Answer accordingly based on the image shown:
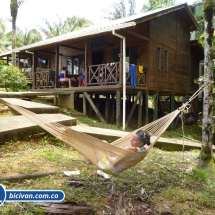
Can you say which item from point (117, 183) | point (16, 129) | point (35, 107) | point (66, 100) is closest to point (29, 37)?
point (66, 100)

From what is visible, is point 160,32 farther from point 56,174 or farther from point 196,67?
point 56,174

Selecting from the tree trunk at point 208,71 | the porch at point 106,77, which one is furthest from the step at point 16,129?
the porch at point 106,77

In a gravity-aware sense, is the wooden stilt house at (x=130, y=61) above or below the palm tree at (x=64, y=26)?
below

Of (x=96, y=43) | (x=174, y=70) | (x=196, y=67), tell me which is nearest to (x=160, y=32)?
(x=174, y=70)

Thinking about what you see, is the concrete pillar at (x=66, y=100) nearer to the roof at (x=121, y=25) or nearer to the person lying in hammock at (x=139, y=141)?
the roof at (x=121, y=25)

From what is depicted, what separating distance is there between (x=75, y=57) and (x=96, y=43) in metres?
2.02

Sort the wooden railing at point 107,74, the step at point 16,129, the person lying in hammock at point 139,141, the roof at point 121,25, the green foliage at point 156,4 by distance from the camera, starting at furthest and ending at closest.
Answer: the green foliage at point 156,4 < the wooden railing at point 107,74 < the roof at point 121,25 < the step at point 16,129 < the person lying in hammock at point 139,141

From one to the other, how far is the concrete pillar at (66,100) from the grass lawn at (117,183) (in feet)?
16.5

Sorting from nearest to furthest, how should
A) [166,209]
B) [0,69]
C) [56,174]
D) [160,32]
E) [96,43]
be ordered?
1. [166,209]
2. [56,174]
3. [0,69]
4. [160,32]
5. [96,43]

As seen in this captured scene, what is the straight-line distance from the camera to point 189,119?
1302cm

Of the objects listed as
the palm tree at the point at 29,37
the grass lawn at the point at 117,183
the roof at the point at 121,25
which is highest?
the palm tree at the point at 29,37

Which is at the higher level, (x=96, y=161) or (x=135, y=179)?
(x=96, y=161)

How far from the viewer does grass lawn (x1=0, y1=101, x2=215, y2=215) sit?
2.49 metres

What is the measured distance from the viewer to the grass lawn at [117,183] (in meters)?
2.49
